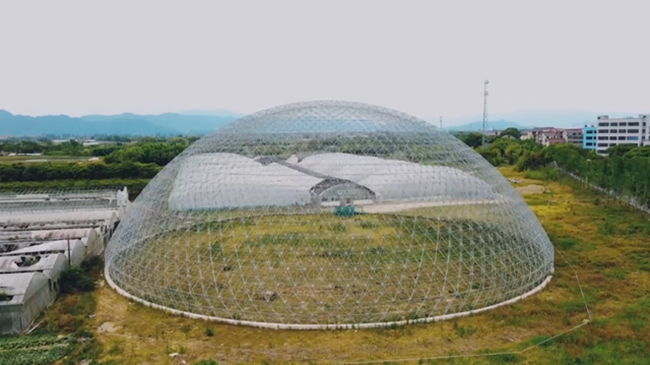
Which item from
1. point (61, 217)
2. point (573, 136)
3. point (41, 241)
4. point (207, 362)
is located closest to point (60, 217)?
point (61, 217)

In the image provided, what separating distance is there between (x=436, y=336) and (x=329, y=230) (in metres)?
6.66

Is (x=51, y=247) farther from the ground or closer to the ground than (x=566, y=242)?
farther from the ground

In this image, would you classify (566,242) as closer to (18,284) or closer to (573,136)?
(18,284)

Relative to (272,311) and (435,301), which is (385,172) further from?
(272,311)

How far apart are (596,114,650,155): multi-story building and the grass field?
87223 millimetres

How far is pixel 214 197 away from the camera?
81.3ft

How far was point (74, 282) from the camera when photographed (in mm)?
24344

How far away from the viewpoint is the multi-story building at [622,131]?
97500 mm

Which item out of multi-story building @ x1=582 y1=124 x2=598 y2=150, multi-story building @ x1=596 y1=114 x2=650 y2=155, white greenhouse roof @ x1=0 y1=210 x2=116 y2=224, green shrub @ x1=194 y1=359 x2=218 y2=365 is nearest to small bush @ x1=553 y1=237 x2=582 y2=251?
green shrub @ x1=194 y1=359 x2=218 y2=365

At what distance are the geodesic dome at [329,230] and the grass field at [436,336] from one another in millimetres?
855

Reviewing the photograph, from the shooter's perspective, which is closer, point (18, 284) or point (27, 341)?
point (27, 341)

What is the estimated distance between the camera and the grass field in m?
17.6

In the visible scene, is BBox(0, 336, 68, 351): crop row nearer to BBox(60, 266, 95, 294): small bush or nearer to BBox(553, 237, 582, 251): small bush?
BBox(60, 266, 95, 294): small bush

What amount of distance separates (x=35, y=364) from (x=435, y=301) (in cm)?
1580
